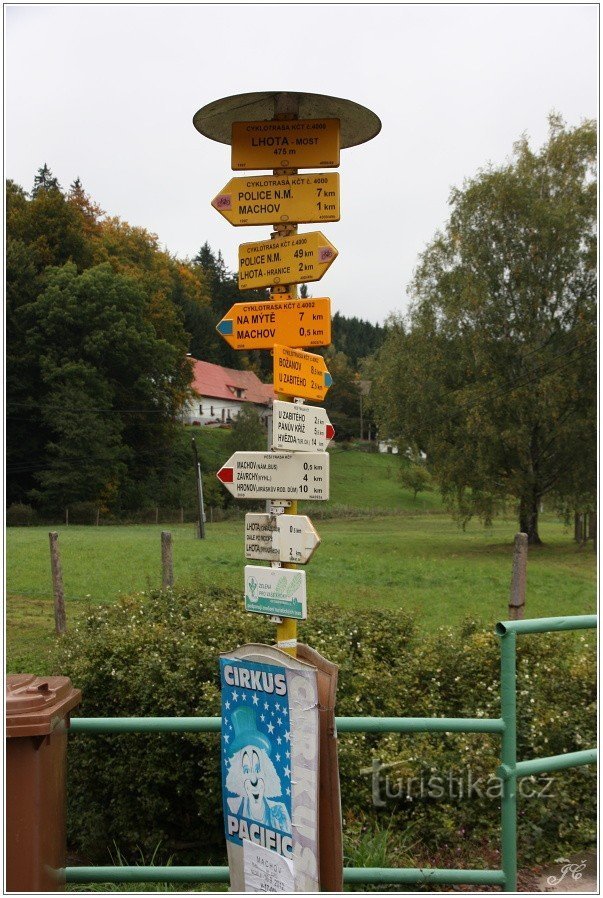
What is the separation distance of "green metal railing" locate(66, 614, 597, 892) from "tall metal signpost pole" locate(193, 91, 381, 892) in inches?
10.3

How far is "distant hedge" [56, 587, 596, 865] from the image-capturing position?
5.55 metres

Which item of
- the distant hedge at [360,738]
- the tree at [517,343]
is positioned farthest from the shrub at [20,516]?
the distant hedge at [360,738]

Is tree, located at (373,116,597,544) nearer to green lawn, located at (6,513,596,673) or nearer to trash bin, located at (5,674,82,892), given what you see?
green lawn, located at (6,513,596,673)

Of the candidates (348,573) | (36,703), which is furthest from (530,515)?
(36,703)

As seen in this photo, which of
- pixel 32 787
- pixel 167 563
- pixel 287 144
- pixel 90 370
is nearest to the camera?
pixel 32 787

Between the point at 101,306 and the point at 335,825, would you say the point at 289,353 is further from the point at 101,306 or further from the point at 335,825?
the point at 101,306

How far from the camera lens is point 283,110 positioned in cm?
421

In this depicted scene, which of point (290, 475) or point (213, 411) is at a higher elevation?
point (213, 411)

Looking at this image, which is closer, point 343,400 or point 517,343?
point 517,343

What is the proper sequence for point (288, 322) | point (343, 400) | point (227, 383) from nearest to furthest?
point (288, 322) → point (227, 383) → point (343, 400)

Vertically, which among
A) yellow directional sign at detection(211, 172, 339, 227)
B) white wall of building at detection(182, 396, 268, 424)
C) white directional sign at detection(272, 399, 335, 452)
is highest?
white wall of building at detection(182, 396, 268, 424)

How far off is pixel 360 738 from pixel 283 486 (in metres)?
2.58

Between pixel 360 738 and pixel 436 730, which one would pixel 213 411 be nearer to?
pixel 360 738

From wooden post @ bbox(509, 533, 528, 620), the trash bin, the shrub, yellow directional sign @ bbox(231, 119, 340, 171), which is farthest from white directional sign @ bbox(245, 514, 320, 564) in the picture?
the shrub
